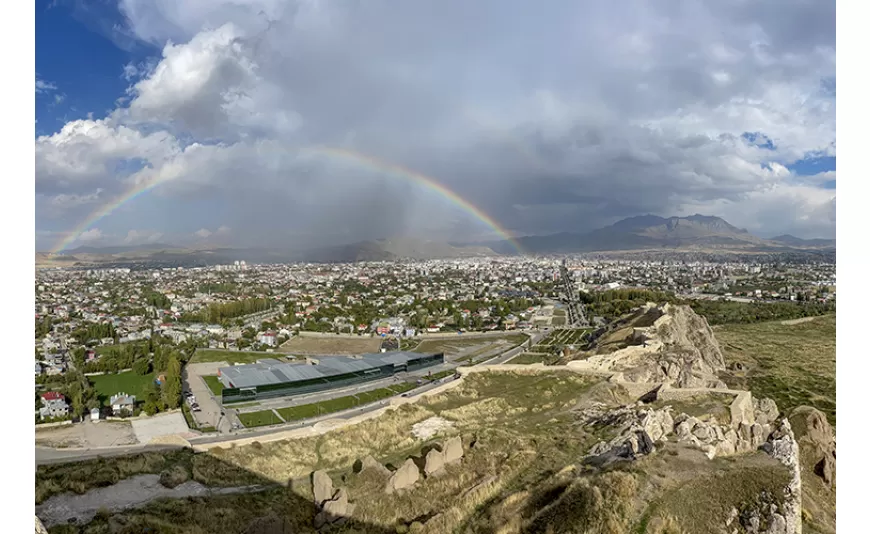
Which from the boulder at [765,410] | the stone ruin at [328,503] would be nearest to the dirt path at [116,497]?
the stone ruin at [328,503]

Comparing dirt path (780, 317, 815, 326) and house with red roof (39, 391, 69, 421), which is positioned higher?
dirt path (780, 317, 815, 326)

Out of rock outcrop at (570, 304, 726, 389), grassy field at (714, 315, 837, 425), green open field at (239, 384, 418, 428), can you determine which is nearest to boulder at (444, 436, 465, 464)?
green open field at (239, 384, 418, 428)

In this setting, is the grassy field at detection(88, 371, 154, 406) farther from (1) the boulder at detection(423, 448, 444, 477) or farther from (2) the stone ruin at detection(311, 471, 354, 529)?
(1) the boulder at detection(423, 448, 444, 477)

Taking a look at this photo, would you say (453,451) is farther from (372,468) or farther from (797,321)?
(797,321)

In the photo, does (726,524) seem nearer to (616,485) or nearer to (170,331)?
(616,485)

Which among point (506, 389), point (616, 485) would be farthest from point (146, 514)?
point (506, 389)

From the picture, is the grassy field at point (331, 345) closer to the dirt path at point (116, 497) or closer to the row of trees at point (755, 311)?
the dirt path at point (116, 497)

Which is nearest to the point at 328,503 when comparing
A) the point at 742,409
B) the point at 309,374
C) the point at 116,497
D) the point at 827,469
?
the point at 116,497
